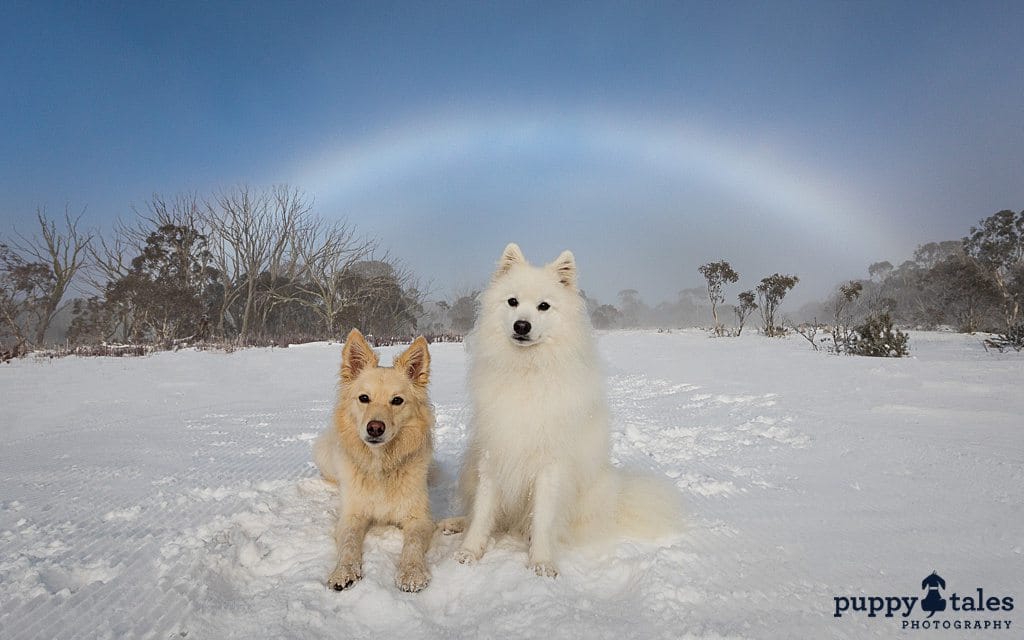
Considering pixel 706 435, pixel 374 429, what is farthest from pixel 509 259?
pixel 706 435

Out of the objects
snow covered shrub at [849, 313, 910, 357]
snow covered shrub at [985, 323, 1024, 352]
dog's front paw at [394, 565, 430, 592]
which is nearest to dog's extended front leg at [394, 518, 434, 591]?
dog's front paw at [394, 565, 430, 592]

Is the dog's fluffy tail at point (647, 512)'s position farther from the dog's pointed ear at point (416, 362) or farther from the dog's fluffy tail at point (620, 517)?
the dog's pointed ear at point (416, 362)

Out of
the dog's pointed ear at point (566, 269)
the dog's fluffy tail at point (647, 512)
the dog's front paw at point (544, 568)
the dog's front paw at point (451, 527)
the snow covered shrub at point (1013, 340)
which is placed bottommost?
the dog's front paw at point (451, 527)

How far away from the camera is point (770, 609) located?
2.00 meters

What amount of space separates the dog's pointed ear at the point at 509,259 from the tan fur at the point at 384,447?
0.75 m

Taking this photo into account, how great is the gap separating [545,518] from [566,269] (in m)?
1.54

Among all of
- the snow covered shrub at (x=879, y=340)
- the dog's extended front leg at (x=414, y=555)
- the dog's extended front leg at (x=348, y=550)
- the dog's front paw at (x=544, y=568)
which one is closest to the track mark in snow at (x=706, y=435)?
the dog's front paw at (x=544, y=568)

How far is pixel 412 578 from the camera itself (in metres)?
2.31

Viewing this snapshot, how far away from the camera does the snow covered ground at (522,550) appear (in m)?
1.94

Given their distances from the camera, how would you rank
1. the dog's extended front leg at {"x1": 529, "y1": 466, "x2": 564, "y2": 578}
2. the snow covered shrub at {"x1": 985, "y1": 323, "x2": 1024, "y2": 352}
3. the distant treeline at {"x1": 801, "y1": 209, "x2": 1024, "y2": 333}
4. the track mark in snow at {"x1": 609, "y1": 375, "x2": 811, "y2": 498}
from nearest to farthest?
the dog's extended front leg at {"x1": 529, "y1": 466, "x2": 564, "y2": 578}
the track mark in snow at {"x1": 609, "y1": 375, "x2": 811, "y2": 498}
the snow covered shrub at {"x1": 985, "y1": 323, "x2": 1024, "y2": 352}
the distant treeline at {"x1": 801, "y1": 209, "x2": 1024, "y2": 333}

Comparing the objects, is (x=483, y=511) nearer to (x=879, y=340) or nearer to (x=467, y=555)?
(x=467, y=555)

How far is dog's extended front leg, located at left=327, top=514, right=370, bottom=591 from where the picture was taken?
2.25 metres

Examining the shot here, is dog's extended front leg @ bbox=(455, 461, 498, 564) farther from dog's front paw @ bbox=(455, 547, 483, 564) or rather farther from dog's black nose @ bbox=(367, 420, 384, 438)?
dog's black nose @ bbox=(367, 420, 384, 438)

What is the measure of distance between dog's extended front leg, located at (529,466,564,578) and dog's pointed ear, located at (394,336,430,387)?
3.35 ft
